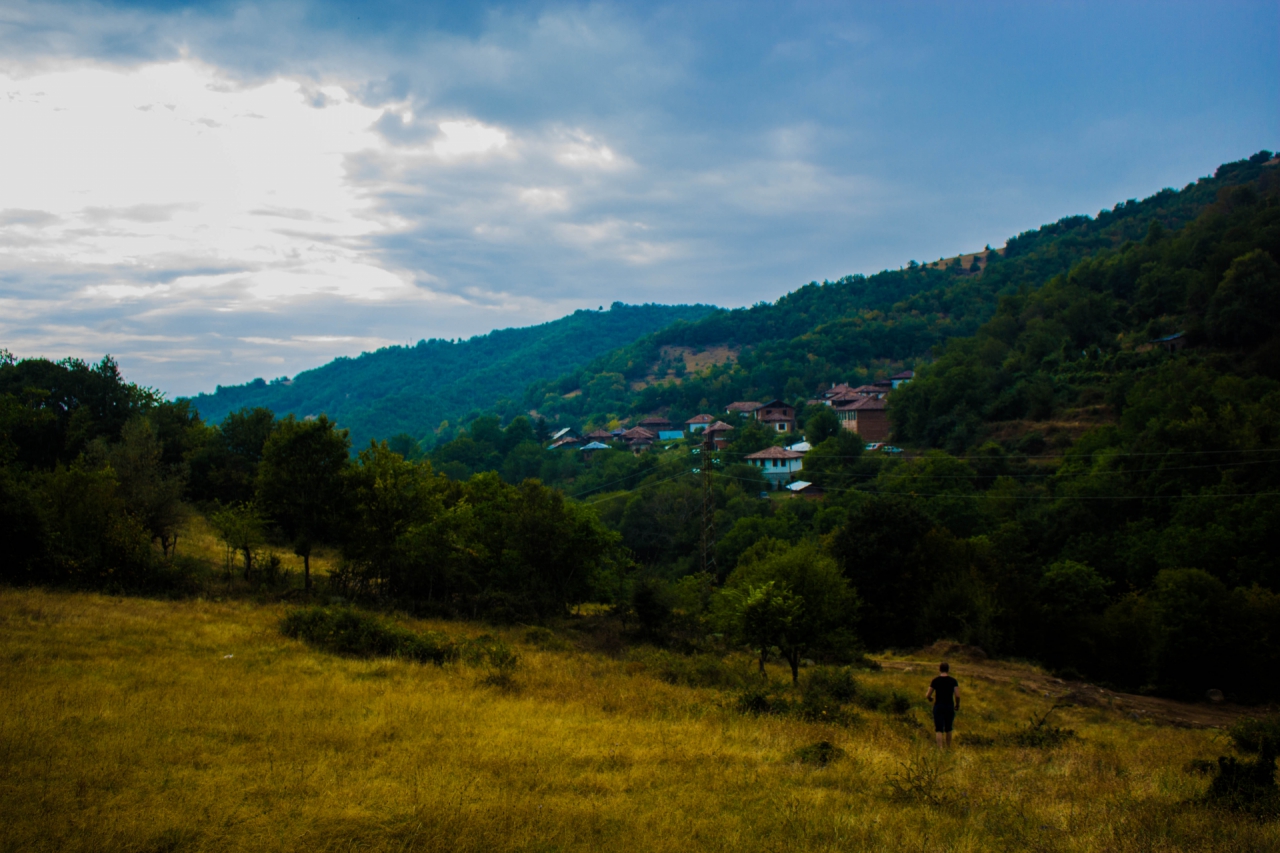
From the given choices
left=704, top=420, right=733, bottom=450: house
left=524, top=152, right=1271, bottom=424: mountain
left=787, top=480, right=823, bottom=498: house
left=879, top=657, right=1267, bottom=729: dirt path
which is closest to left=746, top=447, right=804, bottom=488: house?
left=787, top=480, right=823, bottom=498: house

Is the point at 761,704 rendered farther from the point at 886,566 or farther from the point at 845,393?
the point at 845,393

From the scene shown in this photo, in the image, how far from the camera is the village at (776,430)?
271 ft

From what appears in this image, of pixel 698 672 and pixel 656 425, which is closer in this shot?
pixel 698 672

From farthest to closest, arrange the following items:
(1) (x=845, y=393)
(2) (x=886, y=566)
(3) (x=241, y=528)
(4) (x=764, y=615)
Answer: (1) (x=845, y=393) → (2) (x=886, y=566) → (3) (x=241, y=528) → (4) (x=764, y=615)

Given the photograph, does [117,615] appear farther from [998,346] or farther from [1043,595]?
[998,346]

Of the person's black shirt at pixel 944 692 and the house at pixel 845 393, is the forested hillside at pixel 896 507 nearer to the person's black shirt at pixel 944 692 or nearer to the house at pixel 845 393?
the person's black shirt at pixel 944 692

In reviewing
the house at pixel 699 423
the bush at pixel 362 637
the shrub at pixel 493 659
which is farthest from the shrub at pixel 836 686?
the house at pixel 699 423

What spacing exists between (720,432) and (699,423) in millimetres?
14338

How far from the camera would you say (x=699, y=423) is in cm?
11981

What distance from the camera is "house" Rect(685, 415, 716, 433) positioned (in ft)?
384

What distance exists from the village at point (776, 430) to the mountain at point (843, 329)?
272 inches

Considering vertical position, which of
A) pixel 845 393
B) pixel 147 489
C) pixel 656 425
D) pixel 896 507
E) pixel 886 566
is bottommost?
pixel 886 566

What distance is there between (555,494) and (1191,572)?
28793mm

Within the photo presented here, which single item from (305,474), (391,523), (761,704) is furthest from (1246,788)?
(305,474)
